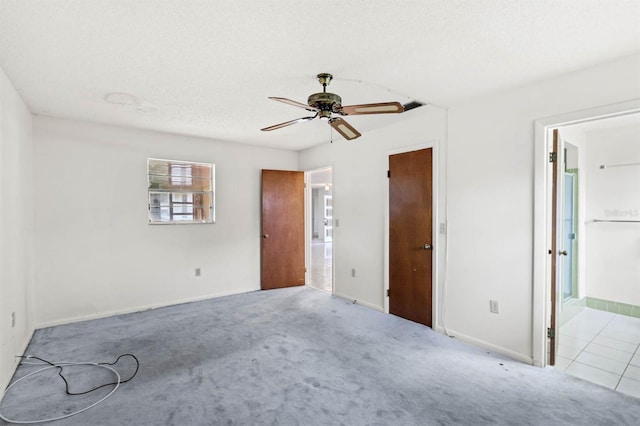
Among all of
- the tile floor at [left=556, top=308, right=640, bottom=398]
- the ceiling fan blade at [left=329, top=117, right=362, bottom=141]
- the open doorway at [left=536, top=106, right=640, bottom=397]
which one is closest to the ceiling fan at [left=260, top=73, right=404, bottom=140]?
the ceiling fan blade at [left=329, top=117, right=362, bottom=141]

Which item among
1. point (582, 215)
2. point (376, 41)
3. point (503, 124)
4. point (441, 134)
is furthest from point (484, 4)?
point (582, 215)

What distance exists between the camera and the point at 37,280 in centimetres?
354

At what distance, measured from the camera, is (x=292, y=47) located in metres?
2.07

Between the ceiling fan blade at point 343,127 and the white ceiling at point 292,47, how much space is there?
1.15ft

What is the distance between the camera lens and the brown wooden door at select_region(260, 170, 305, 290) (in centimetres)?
520

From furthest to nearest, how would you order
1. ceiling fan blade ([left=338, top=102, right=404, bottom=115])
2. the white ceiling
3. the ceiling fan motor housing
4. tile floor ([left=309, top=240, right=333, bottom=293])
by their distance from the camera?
1. tile floor ([left=309, top=240, right=333, bottom=293])
2. the ceiling fan motor housing
3. ceiling fan blade ([left=338, top=102, right=404, bottom=115])
4. the white ceiling

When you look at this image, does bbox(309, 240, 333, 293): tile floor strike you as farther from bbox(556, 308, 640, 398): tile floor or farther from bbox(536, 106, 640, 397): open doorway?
bbox(536, 106, 640, 397): open doorway

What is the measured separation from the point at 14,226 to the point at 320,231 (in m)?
10.4

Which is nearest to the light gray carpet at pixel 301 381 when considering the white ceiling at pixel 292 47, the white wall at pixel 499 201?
the white wall at pixel 499 201

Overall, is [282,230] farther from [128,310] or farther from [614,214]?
[614,214]

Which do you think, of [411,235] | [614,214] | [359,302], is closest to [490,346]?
[411,235]

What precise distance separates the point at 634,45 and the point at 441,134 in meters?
1.55

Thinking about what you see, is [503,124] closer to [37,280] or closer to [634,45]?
[634,45]

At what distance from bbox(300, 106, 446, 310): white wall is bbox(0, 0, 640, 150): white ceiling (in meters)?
0.69
